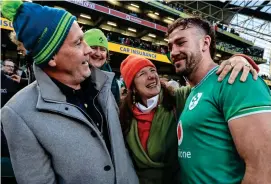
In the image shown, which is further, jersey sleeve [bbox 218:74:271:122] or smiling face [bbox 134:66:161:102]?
smiling face [bbox 134:66:161:102]

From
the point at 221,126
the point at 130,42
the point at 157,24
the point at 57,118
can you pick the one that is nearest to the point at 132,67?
the point at 57,118

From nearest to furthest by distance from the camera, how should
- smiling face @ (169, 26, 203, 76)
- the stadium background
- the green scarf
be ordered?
smiling face @ (169, 26, 203, 76), the green scarf, the stadium background

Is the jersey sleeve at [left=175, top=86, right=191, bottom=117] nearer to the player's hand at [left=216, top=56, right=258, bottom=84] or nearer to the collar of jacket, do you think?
the player's hand at [left=216, top=56, right=258, bottom=84]

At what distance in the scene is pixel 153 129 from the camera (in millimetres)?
1849

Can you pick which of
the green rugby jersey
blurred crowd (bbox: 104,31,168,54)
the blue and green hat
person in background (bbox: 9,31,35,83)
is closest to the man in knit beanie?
the blue and green hat

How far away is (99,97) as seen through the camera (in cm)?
158

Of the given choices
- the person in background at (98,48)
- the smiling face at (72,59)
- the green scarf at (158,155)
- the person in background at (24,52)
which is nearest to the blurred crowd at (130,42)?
the person in background at (98,48)

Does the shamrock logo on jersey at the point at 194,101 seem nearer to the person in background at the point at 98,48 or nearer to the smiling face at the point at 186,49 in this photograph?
the smiling face at the point at 186,49

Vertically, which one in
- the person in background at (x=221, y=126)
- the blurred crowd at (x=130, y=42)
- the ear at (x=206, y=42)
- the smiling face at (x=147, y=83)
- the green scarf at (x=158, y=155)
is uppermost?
the blurred crowd at (x=130, y=42)

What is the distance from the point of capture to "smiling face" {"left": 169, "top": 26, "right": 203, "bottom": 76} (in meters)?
1.56

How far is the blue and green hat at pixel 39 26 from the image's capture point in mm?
1355

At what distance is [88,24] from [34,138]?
83.6ft

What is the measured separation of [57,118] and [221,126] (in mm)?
870

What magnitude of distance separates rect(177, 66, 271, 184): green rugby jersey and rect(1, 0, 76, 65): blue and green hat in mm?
861
